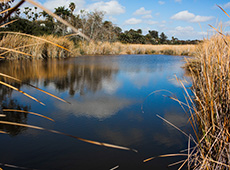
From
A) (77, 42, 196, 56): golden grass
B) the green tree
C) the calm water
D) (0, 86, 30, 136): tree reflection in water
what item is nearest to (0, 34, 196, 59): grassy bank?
(77, 42, 196, 56): golden grass

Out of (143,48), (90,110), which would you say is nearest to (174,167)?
(90,110)

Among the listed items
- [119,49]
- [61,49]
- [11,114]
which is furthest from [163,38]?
[11,114]

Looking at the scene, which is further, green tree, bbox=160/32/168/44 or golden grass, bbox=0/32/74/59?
green tree, bbox=160/32/168/44

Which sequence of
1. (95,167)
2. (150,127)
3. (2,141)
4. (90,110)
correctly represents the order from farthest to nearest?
1. (90,110)
2. (150,127)
3. (2,141)
4. (95,167)

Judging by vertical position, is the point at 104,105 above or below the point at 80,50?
below

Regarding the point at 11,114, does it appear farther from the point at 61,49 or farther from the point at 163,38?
the point at 163,38

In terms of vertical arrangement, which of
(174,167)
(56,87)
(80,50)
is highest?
(80,50)

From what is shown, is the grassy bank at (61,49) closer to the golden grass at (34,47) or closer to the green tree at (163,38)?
the golden grass at (34,47)

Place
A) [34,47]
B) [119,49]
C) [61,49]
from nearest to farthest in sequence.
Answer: [34,47], [61,49], [119,49]

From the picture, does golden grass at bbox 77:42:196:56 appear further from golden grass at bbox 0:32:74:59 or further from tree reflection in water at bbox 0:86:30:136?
tree reflection in water at bbox 0:86:30:136

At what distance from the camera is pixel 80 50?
43.7 feet

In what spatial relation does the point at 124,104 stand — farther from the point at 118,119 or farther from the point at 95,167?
the point at 95,167

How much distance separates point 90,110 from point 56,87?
63.1 inches

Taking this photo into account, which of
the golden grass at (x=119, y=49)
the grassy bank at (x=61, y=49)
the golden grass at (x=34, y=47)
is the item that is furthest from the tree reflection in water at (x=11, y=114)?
the golden grass at (x=119, y=49)
